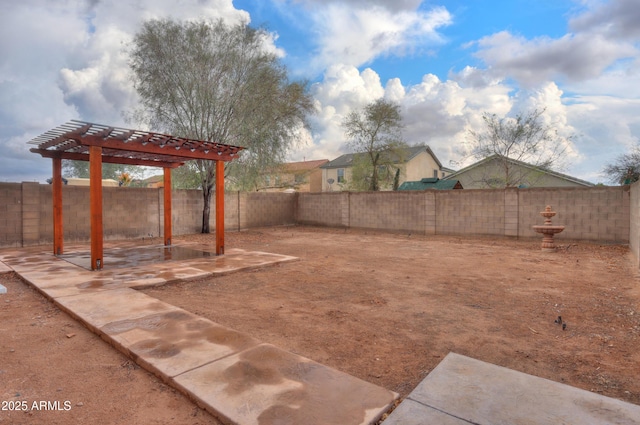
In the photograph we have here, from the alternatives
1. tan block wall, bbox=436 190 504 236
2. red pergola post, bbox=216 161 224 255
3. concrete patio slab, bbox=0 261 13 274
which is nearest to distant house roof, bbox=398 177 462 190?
tan block wall, bbox=436 190 504 236

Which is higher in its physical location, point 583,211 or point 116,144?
point 116,144

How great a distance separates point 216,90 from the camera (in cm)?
1148

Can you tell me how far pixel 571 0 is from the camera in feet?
20.7

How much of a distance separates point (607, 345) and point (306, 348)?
265cm

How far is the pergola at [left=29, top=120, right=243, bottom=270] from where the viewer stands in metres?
5.79

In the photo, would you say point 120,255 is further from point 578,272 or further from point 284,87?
point 578,272

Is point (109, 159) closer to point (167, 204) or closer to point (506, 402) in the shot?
point (167, 204)

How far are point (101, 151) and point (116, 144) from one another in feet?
0.87

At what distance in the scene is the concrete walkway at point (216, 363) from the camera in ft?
6.44

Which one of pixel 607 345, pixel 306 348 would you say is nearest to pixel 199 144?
pixel 306 348

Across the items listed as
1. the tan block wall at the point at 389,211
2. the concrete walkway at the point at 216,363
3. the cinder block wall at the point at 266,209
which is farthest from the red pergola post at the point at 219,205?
the tan block wall at the point at 389,211

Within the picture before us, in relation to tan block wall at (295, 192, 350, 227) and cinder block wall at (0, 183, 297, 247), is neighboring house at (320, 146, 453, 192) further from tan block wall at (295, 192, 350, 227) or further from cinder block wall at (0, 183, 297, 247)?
cinder block wall at (0, 183, 297, 247)

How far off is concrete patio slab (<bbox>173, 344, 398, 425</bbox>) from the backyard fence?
743cm

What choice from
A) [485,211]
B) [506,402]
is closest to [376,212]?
[485,211]
